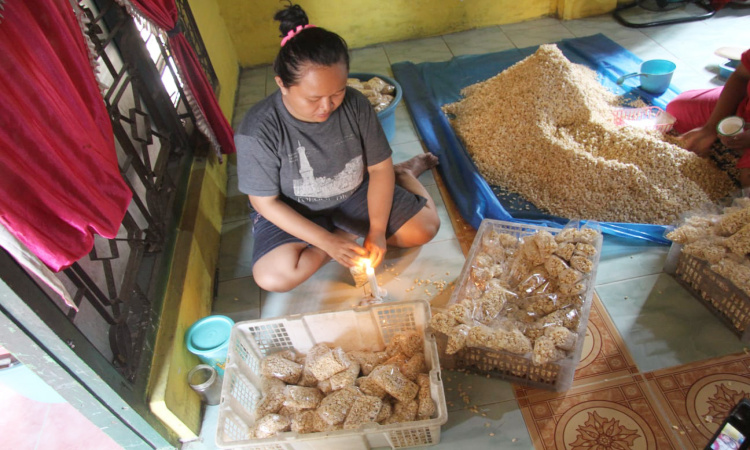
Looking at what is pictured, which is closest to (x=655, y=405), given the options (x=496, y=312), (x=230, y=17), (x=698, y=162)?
(x=496, y=312)

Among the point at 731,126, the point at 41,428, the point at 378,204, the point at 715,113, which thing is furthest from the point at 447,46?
the point at 41,428

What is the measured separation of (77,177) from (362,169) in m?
0.96

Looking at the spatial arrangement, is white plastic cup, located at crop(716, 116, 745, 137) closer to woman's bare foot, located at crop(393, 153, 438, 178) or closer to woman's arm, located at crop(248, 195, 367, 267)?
woman's bare foot, located at crop(393, 153, 438, 178)

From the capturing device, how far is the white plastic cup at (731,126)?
6.22 ft

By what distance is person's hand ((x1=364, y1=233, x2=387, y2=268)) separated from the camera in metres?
1.68

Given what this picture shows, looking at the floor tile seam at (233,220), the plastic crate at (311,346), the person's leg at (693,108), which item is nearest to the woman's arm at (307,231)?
the plastic crate at (311,346)

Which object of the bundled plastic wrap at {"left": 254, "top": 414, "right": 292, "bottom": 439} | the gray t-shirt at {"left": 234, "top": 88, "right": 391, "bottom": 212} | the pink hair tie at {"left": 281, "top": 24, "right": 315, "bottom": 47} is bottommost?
the bundled plastic wrap at {"left": 254, "top": 414, "right": 292, "bottom": 439}

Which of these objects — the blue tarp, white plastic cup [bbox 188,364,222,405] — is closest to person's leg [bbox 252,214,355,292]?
white plastic cup [bbox 188,364,222,405]

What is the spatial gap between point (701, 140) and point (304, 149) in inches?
69.3

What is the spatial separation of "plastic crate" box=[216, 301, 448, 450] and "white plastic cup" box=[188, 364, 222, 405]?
0.43 ft

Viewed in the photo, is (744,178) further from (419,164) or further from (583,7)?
(583,7)

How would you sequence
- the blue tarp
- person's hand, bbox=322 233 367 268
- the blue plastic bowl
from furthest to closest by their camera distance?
1. the blue plastic bowl
2. the blue tarp
3. person's hand, bbox=322 233 367 268

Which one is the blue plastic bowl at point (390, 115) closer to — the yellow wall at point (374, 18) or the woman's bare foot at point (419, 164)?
the woman's bare foot at point (419, 164)

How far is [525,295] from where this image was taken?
153 cm
